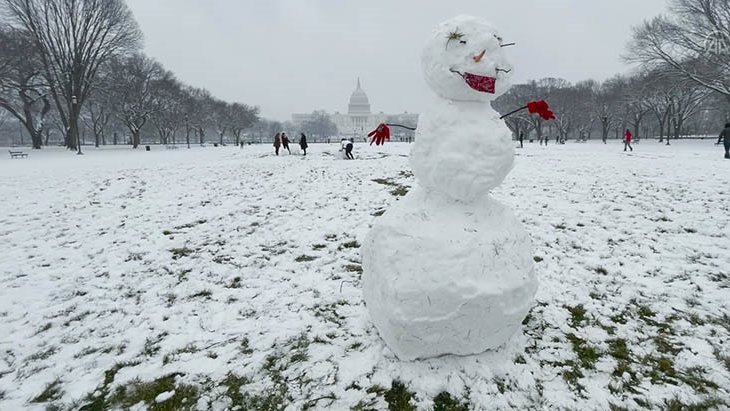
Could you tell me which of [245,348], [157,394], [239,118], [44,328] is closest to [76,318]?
[44,328]

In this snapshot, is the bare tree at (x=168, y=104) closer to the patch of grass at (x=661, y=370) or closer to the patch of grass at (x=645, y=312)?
the patch of grass at (x=645, y=312)

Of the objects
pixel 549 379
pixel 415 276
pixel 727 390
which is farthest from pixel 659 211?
pixel 415 276

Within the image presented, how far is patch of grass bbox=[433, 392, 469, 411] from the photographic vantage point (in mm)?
2908

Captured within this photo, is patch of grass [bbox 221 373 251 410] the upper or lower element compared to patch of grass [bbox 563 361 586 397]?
lower

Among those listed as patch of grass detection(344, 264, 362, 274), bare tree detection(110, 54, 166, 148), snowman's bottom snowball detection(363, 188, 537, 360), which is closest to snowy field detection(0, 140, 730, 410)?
patch of grass detection(344, 264, 362, 274)

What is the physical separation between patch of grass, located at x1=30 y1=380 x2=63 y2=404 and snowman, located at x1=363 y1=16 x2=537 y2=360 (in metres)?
3.22

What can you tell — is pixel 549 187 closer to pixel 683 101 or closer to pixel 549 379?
pixel 549 379

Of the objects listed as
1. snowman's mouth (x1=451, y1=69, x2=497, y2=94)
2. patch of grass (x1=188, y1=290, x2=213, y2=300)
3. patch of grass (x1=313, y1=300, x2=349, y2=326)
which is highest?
snowman's mouth (x1=451, y1=69, x2=497, y2=94)

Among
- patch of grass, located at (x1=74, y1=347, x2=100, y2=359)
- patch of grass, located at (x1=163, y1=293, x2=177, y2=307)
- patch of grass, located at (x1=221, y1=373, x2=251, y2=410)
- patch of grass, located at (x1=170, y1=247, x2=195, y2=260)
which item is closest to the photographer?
patch of grass, located at (x1=221, y1=373, x2=251, y2=410)

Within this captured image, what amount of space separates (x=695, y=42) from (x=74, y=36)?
162 ft

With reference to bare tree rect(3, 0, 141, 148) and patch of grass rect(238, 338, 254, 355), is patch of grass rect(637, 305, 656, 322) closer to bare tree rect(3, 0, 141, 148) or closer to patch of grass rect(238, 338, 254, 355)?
patch of grass rect(238, 338, 254, 355)

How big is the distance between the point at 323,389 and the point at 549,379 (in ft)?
7.10

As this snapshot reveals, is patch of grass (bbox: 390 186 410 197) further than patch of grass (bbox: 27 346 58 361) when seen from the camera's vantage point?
Yes

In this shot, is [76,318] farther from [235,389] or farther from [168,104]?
[168,104]
